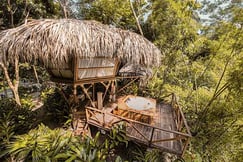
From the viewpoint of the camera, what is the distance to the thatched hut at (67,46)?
371 centimetres

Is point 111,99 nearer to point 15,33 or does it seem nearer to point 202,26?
point 15,33

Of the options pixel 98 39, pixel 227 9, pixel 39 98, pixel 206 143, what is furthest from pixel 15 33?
pixel 206 143

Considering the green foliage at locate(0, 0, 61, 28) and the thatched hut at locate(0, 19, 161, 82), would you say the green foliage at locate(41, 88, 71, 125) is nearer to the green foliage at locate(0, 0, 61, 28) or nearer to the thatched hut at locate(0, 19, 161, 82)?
the thatched hut at locate(0, 19, 161, 82)

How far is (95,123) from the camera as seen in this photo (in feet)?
16.2

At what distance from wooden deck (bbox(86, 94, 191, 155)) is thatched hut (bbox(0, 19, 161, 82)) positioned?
1.48 m

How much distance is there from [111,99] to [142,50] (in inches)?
110

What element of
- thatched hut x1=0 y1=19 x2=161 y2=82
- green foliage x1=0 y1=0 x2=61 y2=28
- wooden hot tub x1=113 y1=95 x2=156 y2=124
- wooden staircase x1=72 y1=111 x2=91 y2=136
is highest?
green foliage x1=0 y1=0 x2=61 y2=28

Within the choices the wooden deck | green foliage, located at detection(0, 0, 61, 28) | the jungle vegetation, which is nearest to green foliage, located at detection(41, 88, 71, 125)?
the jungle vegetation

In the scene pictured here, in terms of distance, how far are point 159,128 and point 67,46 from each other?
3.13 m

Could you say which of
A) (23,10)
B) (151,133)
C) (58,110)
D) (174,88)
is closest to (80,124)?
(58,110)

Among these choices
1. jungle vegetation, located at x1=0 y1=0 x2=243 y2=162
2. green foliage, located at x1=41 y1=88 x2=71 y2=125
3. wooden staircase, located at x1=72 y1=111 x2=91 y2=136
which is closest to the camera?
jungle vegetation, located at x1=0 y1=0 x2=243 y2=162

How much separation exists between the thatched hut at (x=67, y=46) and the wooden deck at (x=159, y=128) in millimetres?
1483

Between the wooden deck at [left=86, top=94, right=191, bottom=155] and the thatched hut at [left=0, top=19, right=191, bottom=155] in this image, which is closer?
the thatched hut at [left=0, top=19, right=191, bottom=155]

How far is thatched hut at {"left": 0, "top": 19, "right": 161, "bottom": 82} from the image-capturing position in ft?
12.2
